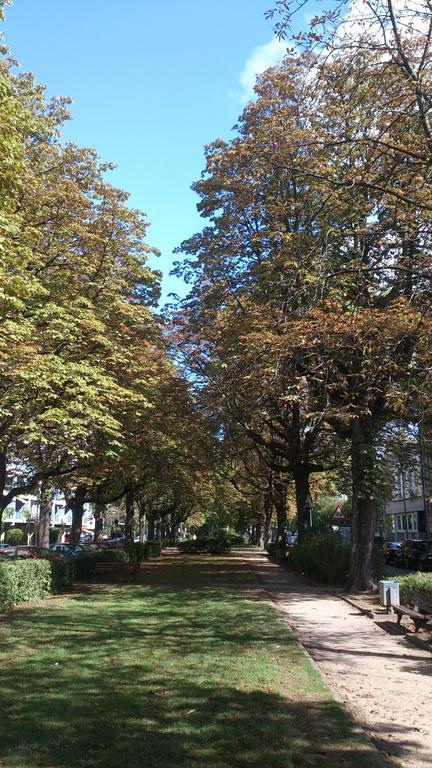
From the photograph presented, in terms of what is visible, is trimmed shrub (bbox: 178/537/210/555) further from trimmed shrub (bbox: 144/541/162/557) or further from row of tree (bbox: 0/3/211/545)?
row of tree (bbox: 0/3/211/545)

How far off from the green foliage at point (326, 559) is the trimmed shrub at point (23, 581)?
9465 millimetres

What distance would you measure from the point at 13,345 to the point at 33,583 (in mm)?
6226

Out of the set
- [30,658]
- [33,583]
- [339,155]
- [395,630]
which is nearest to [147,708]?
[30,658]

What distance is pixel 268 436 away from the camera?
3122 centimetres

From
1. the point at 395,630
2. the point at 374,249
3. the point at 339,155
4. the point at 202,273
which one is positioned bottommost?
the point at 395,630

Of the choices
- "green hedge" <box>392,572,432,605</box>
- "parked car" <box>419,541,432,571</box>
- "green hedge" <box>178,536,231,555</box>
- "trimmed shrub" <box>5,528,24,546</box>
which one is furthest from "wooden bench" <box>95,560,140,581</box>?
"trimmed shrub" <box>5,528,24,546</box>

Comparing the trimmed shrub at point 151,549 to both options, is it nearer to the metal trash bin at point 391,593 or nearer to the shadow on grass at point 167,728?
the metal trash bin at point 391,593

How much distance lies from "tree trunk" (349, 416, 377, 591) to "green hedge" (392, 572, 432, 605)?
3.80 meters

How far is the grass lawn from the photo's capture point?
498 centimetres

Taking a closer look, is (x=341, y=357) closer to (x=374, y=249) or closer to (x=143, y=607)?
(x=374, y=249)

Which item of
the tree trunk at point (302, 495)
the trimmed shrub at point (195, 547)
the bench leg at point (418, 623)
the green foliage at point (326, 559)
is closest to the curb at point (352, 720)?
the bench leg at point (418, 623)

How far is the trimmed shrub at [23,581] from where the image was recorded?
44.7 ft

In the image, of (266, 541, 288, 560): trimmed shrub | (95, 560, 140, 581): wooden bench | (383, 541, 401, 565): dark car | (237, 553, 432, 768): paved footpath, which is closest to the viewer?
(237, 553, 432, 768): paved footpath

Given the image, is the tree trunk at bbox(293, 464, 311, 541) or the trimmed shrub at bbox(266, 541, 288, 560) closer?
the tree trunk at bbox(293, 464, 311, 541)
